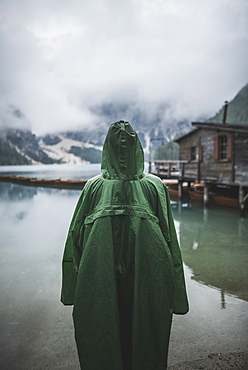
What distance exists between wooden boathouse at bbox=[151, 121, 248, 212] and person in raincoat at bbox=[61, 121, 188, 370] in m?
14.0

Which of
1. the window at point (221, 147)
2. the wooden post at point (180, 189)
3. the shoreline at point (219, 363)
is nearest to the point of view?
the shoreline at point (219, 363)

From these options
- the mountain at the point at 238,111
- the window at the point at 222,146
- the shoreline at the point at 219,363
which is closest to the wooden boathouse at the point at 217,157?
the window at the point at 222,146

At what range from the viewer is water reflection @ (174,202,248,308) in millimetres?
5590

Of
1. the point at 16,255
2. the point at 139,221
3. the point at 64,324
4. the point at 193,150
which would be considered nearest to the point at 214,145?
the point at 193,150

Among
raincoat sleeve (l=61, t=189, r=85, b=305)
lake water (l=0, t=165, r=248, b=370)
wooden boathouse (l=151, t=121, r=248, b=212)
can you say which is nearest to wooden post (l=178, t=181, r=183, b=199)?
wooden boathouse (l=151, t=121, r=248, b=212)

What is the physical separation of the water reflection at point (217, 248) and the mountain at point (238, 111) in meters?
96.7

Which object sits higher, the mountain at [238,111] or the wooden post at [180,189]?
the mountain at [238,111]

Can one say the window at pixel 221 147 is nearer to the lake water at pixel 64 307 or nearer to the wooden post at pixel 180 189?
the wooden post at pixel 180 189

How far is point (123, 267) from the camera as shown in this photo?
5.79 ft

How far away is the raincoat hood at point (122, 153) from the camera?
1797 millimetres

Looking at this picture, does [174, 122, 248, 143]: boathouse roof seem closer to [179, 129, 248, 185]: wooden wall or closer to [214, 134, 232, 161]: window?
[179, 129, 248, 185]: wooden wall

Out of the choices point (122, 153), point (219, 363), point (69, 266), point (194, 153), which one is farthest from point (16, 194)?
point (122, 153)

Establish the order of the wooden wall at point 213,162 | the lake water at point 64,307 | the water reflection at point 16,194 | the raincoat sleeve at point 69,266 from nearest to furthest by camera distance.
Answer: the raincoat sleeve at point 69,266
the lake water at point 64,307
the wooden wall at point 213,162
the water reflection at point 16,194

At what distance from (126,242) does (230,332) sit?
10.1ft
